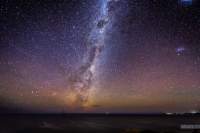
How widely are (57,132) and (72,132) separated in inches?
172

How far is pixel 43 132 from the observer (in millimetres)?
71125

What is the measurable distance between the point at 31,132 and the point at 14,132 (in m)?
4.76

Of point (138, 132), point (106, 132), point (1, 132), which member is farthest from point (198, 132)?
point (1, 132)

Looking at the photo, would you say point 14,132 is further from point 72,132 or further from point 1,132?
point 72,132

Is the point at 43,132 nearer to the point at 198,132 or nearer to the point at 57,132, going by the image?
the point at 57,132

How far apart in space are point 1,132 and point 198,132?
2145 inches

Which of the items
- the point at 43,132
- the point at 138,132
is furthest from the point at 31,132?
the point at 138,132

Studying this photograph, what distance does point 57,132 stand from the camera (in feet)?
238

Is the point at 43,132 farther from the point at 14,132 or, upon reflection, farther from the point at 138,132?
the point at 138,132

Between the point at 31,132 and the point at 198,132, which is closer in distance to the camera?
the point at 198,132

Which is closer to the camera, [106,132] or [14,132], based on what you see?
[14,132]

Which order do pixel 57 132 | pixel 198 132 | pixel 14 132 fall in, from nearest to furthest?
1. pixel 198 132
2. pixel 14 132
3. pixel 57 132

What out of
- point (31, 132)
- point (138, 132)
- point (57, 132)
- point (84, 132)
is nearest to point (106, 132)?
point (84, 132)

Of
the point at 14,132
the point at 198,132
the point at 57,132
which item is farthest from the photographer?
the point at 57,132
